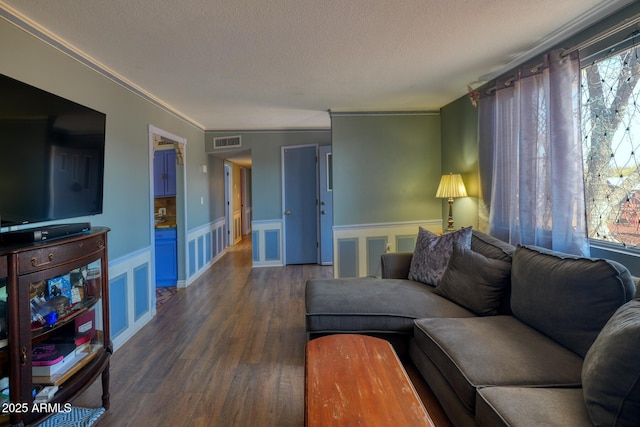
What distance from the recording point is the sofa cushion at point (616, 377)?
108cm

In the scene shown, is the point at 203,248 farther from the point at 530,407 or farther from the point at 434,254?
the point at 530,407

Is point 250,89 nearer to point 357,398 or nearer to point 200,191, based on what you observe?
point 200,191

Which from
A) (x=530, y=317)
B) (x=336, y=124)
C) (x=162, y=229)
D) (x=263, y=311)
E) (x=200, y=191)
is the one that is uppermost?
(x=336, y=124)

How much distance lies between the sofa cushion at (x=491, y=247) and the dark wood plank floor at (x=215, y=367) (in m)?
1.02

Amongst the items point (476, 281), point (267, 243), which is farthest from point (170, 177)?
point (476, 281)

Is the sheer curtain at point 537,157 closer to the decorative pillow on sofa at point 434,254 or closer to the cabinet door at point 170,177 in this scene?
the decorative pillow on sofa at point 434,254

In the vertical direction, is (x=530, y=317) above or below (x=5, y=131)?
below

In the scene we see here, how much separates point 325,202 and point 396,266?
2603 mm

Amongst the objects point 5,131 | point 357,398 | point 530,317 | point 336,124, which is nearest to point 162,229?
point 336,124

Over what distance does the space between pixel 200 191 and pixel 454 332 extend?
14.3ft

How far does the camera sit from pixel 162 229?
14.6 ft

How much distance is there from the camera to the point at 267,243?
18.5ft

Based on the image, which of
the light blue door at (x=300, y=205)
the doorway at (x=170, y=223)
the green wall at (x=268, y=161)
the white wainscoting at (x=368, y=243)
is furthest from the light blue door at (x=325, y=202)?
the doorway at (x=170, y=223)

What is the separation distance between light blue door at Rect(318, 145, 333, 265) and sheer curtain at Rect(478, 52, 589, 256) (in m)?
2.76
